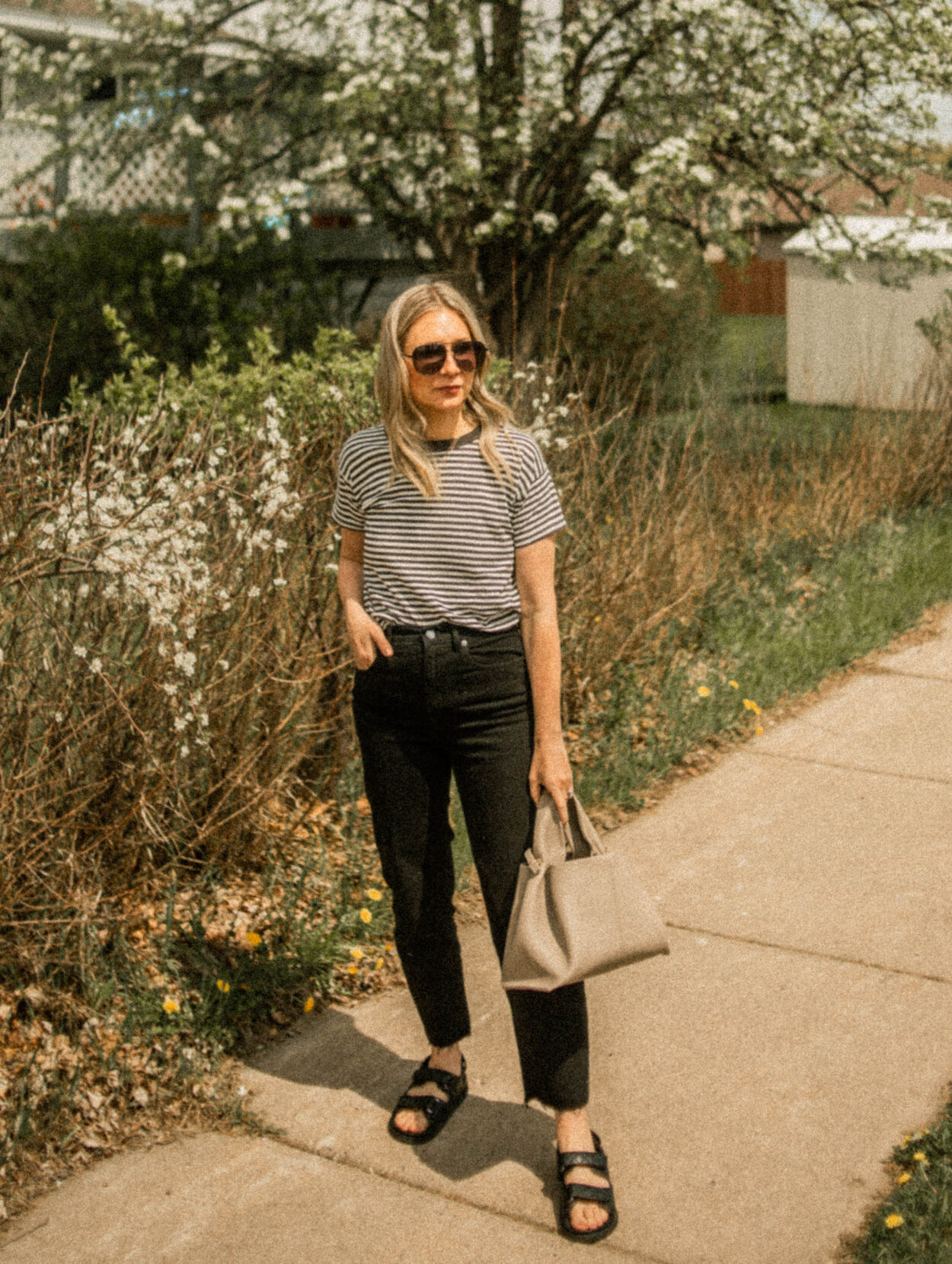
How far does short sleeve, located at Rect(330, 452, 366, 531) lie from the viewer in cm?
314

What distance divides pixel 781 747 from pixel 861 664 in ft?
4.24

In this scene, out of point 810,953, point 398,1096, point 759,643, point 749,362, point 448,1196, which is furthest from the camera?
point 749,362

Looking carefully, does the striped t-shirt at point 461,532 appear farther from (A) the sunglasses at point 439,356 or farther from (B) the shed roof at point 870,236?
(B) the shed roof at point 870,236

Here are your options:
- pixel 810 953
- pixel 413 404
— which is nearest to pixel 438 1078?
pixel 810 953

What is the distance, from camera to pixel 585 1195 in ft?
9.76

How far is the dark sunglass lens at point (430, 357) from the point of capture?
2961 millimetres

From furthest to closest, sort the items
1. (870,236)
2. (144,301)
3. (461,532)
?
1. (144,301)
2. (870,236)
3. (461,532)

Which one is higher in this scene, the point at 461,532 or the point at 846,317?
the point at 846,317

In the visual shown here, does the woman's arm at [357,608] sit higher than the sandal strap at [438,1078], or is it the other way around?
the woman's arm at [357,608]

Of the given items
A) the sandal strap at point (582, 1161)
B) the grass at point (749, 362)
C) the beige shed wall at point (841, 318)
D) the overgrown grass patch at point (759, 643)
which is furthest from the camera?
the beige shed wall at point (841, 318)

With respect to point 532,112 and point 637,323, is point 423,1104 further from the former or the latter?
point 637,323

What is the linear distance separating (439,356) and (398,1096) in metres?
1.73

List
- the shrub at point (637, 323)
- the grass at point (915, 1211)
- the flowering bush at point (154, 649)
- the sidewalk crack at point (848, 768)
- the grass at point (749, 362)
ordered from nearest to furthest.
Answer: the grass at point (915, 1211)
the flowering bush at point (154, 649)
the sidewalk crack at point (848, 768)
the grass at point (749, 362)
the shrub at point (637, 323)

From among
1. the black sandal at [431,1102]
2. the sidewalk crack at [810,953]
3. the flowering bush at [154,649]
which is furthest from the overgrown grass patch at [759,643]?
the black sandal at [431,1102]
